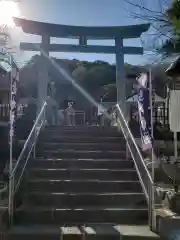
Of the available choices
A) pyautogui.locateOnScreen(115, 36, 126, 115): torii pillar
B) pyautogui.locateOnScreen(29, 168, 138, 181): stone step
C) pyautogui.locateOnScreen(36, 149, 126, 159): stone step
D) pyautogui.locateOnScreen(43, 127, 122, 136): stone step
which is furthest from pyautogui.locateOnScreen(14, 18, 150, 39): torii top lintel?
pyautogui.locateOnScreen(29, 168, 138, 181): stone step

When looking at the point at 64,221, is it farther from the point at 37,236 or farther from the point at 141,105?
the point at 141,105

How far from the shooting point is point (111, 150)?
1112 cm

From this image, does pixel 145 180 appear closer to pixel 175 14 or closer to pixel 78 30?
pixel 175 14

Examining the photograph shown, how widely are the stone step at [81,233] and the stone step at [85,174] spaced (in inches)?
90.9

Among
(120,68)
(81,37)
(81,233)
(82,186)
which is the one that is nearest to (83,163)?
(82,186)

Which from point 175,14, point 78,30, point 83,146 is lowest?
point 83,146

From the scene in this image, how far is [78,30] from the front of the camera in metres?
19.0

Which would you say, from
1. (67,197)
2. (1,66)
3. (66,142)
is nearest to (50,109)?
(1,66)

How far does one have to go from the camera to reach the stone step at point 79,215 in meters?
7.56

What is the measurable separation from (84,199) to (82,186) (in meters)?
0.55

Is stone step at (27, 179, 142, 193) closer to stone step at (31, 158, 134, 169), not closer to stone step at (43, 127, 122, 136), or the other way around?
stone step at (31, 158, 134, 169)

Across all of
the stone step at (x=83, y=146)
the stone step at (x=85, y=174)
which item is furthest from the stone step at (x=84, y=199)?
the stone step at (x=83, y=146)

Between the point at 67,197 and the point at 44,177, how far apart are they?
127 cm

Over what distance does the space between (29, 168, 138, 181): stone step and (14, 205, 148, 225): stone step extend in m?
1.60
